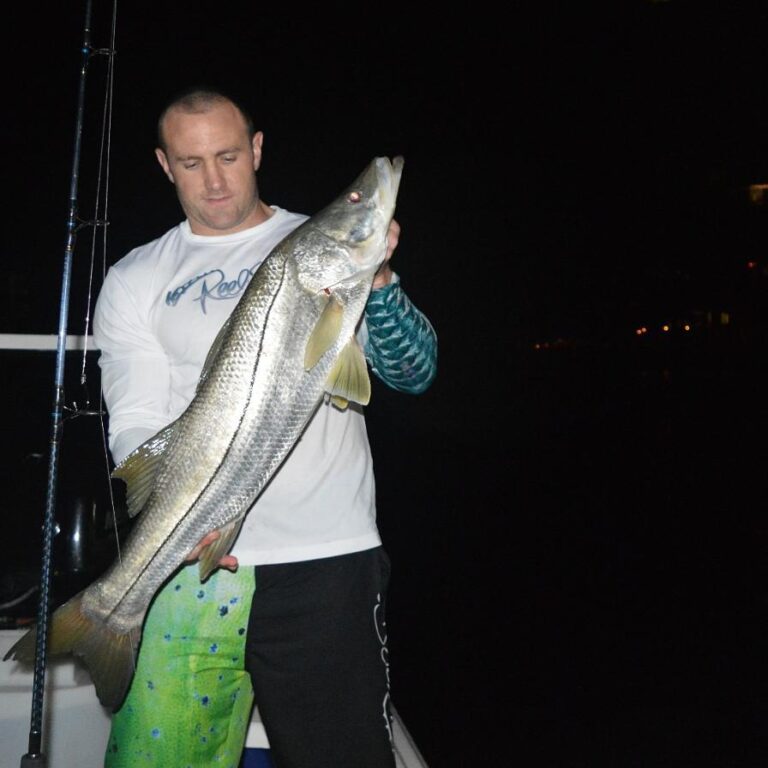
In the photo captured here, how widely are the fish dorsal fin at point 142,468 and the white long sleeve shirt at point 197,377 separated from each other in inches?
6.4

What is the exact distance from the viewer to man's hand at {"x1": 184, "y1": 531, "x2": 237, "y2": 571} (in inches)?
98.4

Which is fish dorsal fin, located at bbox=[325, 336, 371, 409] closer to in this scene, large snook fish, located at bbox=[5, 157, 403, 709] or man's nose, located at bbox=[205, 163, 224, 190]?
Result: large snook fish, located at bbox=[5, 157, 403, 709]

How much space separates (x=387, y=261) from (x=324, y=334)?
319 millimetres

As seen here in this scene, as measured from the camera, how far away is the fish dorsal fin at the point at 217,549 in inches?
98.8

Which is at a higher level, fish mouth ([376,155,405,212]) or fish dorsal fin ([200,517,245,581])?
fish mouth ([376,155,405,212])

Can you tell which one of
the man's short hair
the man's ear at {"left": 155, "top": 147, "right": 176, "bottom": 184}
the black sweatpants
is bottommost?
the black sweatpants

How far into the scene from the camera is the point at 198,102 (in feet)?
8.89

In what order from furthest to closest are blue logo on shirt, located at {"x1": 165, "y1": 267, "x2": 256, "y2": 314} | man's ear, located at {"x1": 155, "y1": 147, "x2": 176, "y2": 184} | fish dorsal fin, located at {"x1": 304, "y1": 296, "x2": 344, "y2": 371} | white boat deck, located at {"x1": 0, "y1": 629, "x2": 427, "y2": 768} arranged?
white boat deck, located at {"x1": 0, "y1": 629, "x2": 427, "y2": 768}
man's ear, located at {"x1": 155, "y1": 147, "x2": 176, "y2": 184}
blue logo on shirt, located at {"x1": 165, "y1": 267, "x2": 256, "y2": 314}
fish dorsal fin, located at {"x1": 304, "y1": 296, "x2": 344, "y2": 371}

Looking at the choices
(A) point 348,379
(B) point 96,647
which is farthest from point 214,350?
(B) point 96,647

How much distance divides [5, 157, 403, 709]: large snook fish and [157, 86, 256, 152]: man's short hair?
56cm

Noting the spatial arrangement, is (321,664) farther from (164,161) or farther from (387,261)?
(164,161)

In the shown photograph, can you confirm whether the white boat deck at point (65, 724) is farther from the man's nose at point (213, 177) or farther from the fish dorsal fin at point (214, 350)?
the man's nose at point (213, 177)

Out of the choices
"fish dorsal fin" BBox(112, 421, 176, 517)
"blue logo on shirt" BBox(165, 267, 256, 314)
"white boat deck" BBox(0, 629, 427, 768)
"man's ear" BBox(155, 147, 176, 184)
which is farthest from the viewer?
"white boat deck" BBox(0, 629, 427, 768)

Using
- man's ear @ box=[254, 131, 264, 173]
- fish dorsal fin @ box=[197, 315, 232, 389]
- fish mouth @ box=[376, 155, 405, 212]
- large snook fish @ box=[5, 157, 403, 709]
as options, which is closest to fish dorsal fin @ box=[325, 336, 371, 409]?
large snook fish @ box=[5, 157, 403, 709]
